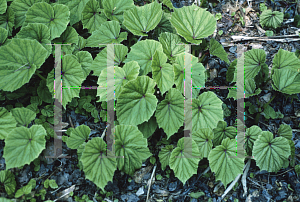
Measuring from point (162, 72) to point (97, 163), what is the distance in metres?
1.13

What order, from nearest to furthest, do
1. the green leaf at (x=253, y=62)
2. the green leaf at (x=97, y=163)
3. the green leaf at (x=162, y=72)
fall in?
the green leaf at (x=97, y=163), the green leaf at (x=162, y=72), the green leaf at (x=253, y=62)

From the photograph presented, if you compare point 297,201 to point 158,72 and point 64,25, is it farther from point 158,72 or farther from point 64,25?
point 64,25

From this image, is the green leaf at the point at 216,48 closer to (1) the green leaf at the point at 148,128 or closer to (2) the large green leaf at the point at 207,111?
(2) the large green leaf at the point at 207,111

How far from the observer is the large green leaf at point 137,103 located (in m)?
2.35

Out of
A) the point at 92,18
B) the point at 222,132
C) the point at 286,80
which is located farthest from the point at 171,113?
the point at 92,18

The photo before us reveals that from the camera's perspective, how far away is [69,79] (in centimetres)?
263

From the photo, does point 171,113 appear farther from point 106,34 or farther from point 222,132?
point 106,34

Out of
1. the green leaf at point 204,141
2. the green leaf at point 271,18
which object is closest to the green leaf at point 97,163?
the green leaf at point 204,141

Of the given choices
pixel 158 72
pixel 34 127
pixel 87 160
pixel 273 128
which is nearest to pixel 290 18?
pixel 273 128

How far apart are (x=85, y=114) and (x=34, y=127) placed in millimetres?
689

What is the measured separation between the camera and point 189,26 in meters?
2.84

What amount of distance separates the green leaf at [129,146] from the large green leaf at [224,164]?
69 cm

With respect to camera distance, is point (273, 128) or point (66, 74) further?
point (273, 128)

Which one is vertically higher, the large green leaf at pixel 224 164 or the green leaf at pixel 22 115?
the green leaf at pixel 22 115
